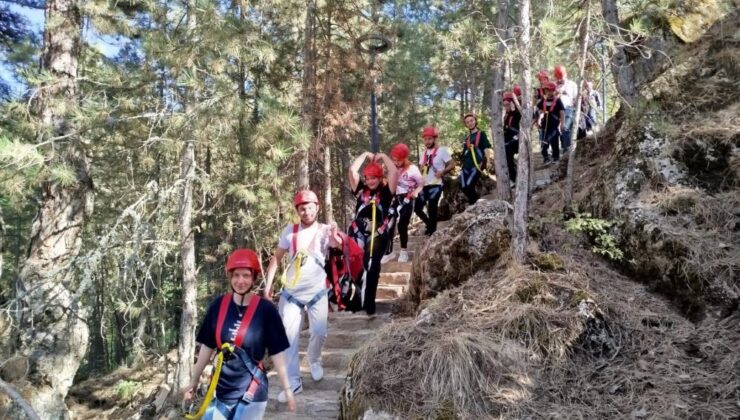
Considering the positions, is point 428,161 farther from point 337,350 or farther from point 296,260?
point 296,260

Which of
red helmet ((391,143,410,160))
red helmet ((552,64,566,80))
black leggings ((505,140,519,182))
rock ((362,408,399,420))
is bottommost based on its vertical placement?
rock ((362,408,399,420))

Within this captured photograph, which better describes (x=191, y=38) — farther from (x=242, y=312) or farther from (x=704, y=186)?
(x=704, y=186)

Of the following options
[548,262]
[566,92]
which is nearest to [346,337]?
[548,262]

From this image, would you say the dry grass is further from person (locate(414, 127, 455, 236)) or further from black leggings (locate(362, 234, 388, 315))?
person (locate(414, 127, 455, 236))

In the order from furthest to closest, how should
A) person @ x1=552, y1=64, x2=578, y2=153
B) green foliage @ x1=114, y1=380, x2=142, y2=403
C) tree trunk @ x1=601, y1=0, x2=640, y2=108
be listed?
green foliage @ x1=114, y1=380, x2=142, y2=403 < person @ x1=552, y1=64, x2=578, y2=153 < tree trunk @ x1=601, y1=0, x2=640, y2=108

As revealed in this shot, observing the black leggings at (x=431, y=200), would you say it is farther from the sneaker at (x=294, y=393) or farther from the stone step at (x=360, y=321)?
the sneaker at (x=294, y=393)

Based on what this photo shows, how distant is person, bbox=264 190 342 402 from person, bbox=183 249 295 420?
1.22 m

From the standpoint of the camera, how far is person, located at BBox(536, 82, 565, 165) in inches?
360

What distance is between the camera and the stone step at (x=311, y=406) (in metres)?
4.51

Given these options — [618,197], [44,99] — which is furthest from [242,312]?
[44,99]

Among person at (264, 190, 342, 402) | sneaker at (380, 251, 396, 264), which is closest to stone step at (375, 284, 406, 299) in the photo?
sneaker at (380, 251, 396, 264)

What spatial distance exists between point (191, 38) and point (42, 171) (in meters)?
2.76

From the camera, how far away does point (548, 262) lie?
452 centimetres

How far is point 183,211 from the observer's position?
902 cm
